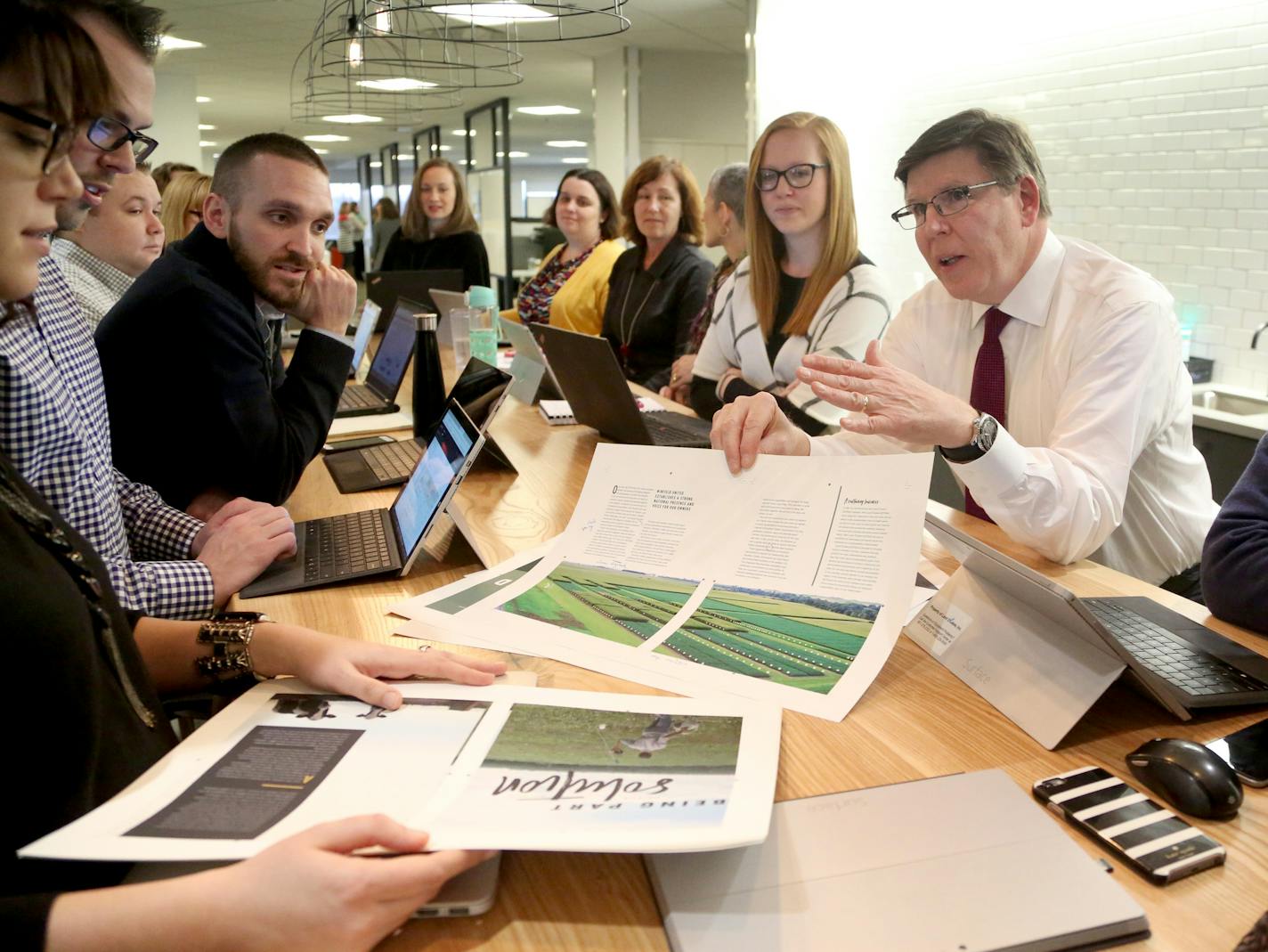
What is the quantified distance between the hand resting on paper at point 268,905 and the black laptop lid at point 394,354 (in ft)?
7.64

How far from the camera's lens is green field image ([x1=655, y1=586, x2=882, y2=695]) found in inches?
40.0

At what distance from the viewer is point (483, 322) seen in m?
3.68

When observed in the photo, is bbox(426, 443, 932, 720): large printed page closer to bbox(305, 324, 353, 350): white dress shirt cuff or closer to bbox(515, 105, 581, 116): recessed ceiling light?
bbox(305, 324, 353, 350): white dress shirt cuff

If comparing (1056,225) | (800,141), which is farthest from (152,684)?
(1056,225)

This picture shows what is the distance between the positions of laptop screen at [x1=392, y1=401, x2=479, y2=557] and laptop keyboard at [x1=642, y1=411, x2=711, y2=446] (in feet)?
1.95

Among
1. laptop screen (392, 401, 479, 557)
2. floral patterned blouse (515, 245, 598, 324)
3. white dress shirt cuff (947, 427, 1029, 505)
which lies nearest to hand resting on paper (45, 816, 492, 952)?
laptop screen (392, 401, 479, 557)

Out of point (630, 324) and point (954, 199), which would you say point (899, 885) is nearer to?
point (954, 199)

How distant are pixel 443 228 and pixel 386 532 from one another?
4.14 m

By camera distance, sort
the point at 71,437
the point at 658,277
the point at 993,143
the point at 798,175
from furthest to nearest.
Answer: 1. the point at 658,277
2. the point at 798,175
3. the point at 993,143
4. the point at 71,437

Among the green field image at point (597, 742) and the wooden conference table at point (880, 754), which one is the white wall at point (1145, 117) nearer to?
the wooden conference table at point (880, 754)

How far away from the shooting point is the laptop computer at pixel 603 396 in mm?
1998

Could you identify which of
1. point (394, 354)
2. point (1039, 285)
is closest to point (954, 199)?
point (1039, 285)

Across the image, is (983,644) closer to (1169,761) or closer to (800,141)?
(1169,761)

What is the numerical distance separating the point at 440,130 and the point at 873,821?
55.3 feet
